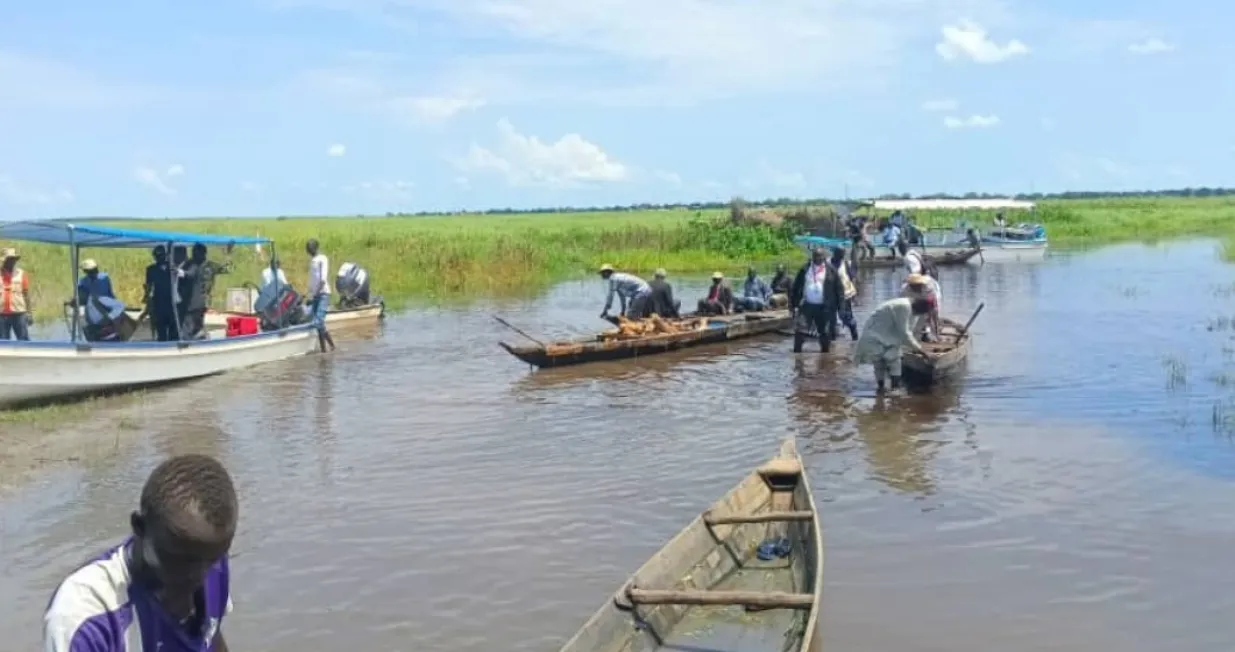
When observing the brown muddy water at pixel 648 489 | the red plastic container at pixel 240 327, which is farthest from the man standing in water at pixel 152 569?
the red plastic container at pixel 240 327

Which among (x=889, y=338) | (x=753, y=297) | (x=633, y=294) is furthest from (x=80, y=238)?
(x=753, y=297)

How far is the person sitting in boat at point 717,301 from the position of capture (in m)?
19.1

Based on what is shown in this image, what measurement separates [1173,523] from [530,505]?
15.5 ft

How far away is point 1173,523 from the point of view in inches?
327

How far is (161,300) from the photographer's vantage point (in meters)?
14.4

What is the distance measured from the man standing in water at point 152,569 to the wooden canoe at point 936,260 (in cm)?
3385

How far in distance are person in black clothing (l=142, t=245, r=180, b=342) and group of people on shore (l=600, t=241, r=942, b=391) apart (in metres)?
5.81

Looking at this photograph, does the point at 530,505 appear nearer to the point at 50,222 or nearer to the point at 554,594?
the point at 554,594

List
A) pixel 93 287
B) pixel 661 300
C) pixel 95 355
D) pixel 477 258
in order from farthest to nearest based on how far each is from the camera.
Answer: pixel 477 258 → pixel 661 300 → pixel 93 287 → pixel 95 355

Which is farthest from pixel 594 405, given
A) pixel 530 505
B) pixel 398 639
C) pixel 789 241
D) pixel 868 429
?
pixel 789 241

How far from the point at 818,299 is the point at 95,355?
936cm

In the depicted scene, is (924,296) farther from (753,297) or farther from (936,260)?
(936,260)

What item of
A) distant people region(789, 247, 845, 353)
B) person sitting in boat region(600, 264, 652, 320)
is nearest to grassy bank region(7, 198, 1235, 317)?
person sitting in boat region(600, 264, 652, 320)

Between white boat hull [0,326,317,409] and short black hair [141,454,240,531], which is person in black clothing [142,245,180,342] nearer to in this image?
white boat hull [0,326,317,409]
